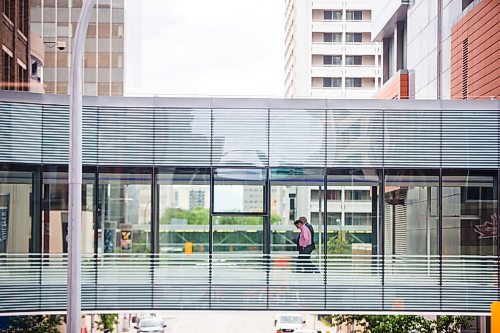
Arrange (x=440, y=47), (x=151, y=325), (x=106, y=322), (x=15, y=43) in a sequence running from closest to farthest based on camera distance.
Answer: (x=15, y=43) → (x=440, y=47) → (x=106, y=322) → (x=151, y=325)

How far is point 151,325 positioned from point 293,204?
26254mm

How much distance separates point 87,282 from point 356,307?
5669 millimetres

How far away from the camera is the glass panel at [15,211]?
73.2ft

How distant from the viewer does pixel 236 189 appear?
74.9 ft

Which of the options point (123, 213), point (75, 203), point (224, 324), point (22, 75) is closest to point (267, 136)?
point (123, 213)

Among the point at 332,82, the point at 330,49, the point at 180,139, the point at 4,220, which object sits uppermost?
the point at 330,49

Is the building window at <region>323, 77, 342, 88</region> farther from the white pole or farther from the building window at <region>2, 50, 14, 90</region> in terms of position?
the white pole

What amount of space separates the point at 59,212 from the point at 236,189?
371 centimetres

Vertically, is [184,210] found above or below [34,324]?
above

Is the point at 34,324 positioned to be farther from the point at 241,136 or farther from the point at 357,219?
the point at 357,219

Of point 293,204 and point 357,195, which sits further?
point 357,195

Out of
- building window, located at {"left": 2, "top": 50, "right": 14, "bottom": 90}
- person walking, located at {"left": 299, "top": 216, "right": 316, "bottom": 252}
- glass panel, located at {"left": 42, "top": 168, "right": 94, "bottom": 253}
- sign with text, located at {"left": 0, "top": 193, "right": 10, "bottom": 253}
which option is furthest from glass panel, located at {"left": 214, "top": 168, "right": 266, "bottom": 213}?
building window, located at {"left": 2, "top": 50, "right": 14, "bottom": 90}

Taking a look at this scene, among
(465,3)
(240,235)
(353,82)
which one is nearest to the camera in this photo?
(240,235)

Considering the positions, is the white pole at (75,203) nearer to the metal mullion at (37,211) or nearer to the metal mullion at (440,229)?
the metal mullion at (37,211)
